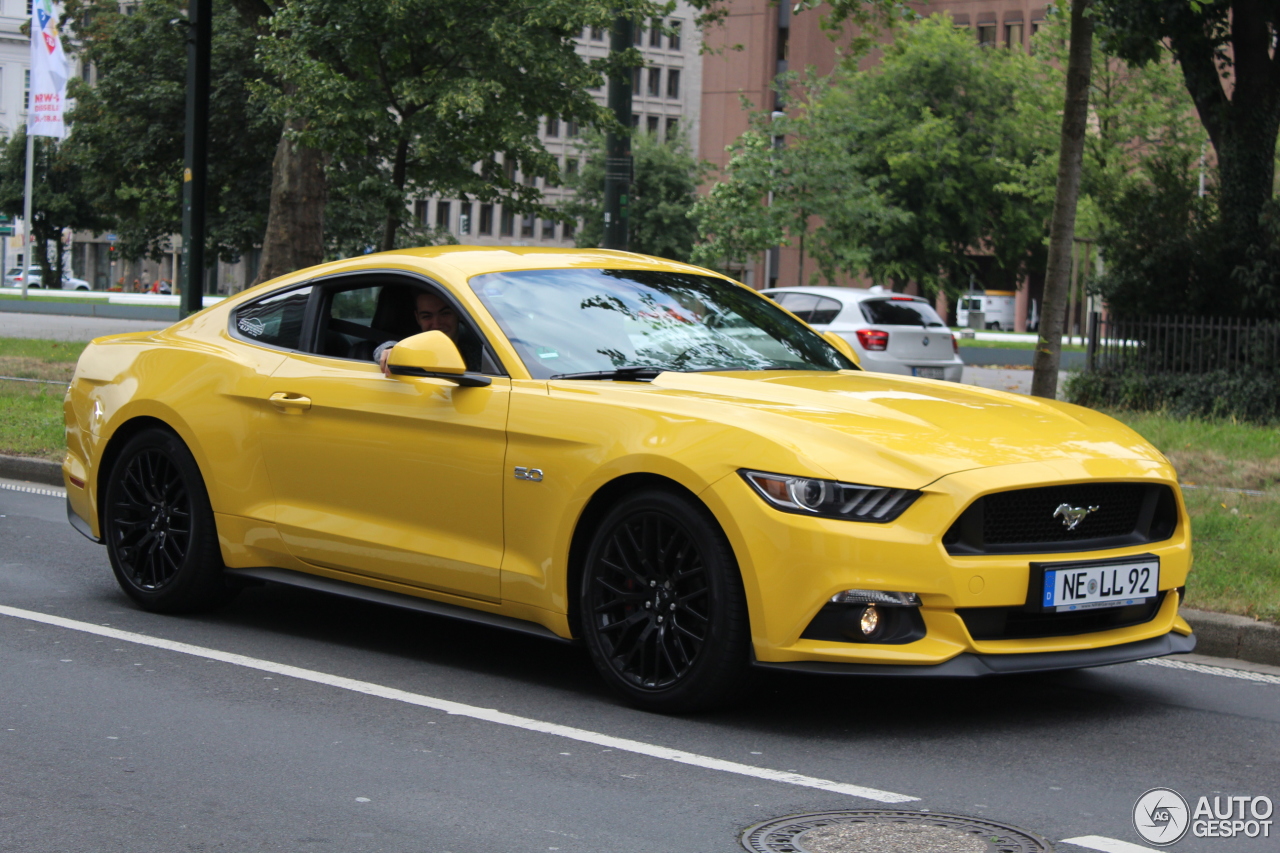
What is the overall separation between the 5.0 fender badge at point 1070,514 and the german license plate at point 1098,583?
13 centimetres

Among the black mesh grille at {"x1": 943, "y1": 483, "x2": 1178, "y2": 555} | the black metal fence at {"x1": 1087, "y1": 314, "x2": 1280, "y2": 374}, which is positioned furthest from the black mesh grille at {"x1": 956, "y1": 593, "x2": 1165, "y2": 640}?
the black metal fence at {"x1": 1087, "y1": 314, "x2": 1280, "y2": 374}

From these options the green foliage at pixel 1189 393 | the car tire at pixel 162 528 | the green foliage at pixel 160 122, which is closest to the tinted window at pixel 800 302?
the green foliage at pixel 1189 393

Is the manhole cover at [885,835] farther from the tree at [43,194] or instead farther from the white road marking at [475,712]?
the tree at [43,194]

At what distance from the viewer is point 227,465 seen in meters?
6.71

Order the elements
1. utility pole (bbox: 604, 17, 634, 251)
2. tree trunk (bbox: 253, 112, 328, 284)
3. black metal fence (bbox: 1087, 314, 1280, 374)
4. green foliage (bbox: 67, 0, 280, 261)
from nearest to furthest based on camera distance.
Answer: utility pole (bbox: 604, 17, 634, 251)
black metal fence (bbox: 1087, 314, 1280, 374)
tree trunk (bbox: 253, 112, 328, 284)
green foliage (bbox: 67, 0, 280, 261)

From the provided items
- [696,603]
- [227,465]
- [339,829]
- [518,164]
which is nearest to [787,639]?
[696,603]

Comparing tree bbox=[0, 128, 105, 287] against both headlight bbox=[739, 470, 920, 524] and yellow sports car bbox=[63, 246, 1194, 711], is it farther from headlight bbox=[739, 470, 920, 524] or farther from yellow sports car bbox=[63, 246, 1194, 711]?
headlight bbox=[739, 470, 920, 524]

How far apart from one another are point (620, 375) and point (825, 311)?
1500cm

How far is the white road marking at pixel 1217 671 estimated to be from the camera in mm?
6363

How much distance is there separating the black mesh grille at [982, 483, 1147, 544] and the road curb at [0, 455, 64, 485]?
27.8 feet

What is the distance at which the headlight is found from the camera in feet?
16.1

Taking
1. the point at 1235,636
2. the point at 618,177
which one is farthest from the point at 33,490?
the point at 1235,636

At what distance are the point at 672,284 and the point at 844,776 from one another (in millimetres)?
2503

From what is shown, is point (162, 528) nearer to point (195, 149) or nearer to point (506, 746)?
point (506, 746)
